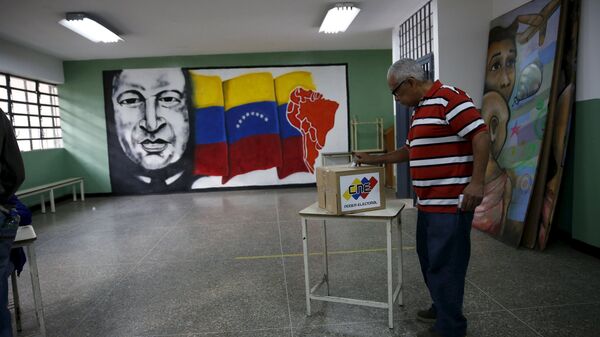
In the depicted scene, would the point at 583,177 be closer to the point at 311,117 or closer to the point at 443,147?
the point at 443,147

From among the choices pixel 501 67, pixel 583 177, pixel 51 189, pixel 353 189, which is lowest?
pixel 51 189

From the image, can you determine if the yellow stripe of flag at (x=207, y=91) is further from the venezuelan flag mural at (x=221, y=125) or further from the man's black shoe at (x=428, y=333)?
the man's black shoe at (x=428, y=333)

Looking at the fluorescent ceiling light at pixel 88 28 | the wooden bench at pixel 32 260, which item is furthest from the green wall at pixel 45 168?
the wooden bench at pixel 32 260

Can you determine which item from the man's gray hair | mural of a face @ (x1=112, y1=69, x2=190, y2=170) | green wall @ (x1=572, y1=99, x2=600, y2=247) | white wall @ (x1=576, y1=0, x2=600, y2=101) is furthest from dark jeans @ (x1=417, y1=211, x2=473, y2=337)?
mural of a face @ (x1=112, y1=69, x2=190, y2=170)

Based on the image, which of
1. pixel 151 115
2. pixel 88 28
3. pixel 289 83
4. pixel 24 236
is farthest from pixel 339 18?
pixel 24 236

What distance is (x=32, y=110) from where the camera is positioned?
25.6 ft

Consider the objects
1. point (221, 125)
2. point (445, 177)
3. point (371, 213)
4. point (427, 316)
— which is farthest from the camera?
point (221, 125)

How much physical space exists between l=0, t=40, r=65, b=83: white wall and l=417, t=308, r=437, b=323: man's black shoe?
23.8 ft

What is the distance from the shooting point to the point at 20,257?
2.64 m

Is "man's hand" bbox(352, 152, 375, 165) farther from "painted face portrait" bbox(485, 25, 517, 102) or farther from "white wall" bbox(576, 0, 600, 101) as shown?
"painted face portrait" bbox(485, 25, 517, 102)

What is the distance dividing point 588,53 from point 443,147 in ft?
8.72

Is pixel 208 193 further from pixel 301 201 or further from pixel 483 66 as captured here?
pixel 483 66

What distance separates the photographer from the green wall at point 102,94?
8.43 m

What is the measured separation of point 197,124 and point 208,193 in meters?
1.49
